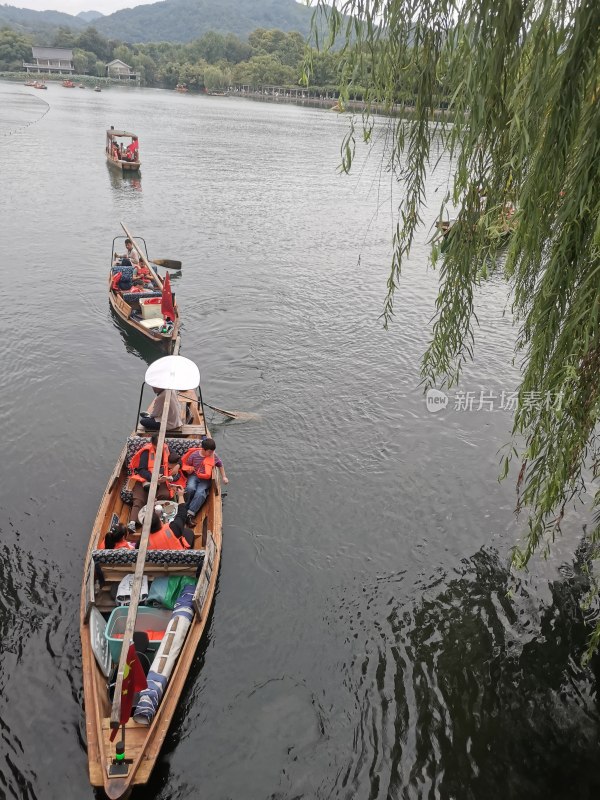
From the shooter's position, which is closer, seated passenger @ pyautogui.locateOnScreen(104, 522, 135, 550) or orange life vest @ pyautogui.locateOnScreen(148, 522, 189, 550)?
seated passenger @ pyautogui.locateOnScreen(104, 522, 135, 550)

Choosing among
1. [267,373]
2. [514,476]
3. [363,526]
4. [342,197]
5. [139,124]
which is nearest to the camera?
[363,526]

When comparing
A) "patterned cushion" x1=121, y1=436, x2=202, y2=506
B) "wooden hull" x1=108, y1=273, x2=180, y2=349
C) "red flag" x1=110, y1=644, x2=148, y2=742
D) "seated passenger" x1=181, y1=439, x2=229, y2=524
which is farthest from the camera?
"wooden hull" x1=108, y1=273, x2=180, y2=349

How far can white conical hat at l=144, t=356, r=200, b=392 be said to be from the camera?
36.4 ft

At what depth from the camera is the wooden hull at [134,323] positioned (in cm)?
1800

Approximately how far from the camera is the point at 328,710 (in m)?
8.56

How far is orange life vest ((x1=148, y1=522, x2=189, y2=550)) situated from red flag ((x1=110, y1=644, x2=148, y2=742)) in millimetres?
2651

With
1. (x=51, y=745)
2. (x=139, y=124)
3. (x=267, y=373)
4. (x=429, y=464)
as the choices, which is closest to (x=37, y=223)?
(x=267, y=373)

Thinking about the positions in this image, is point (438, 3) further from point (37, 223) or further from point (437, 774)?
point (37, 223)

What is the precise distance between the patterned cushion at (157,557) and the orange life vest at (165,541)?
30 centimetres

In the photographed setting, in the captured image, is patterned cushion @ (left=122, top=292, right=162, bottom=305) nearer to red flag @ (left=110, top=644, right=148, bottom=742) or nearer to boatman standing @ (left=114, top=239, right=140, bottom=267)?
boatman standing @ (left=114, top=239, right=140, bottom=267)

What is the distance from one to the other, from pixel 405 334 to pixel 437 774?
15.3m

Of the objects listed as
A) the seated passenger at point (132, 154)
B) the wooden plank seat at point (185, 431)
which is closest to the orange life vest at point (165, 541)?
the wooden plank seat at point (185, 431)

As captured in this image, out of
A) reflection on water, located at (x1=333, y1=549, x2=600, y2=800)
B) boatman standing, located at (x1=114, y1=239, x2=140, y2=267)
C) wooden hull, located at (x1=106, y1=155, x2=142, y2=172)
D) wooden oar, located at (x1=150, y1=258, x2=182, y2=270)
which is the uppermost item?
wooden hull, located at (x1=106, y1=155, x2=142, y2=172)

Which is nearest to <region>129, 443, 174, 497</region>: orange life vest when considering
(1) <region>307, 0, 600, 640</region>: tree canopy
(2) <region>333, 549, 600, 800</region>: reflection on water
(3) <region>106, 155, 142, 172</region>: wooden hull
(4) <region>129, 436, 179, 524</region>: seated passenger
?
(4) <region>129, 436, 179, 524</region>: seated passenger
